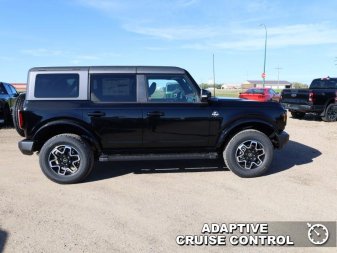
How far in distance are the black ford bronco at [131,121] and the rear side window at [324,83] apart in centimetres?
975

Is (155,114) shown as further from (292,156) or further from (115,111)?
(292,156)

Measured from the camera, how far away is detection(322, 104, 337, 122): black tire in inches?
492

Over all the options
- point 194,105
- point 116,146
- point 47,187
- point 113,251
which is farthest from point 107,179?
point 113,251

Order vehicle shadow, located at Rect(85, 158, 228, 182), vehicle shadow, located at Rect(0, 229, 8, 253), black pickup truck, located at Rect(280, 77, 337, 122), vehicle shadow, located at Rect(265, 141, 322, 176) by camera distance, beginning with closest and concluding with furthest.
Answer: vehicle shadow, located at Rect(0, 229, 8, 253), vehicle shadow, located at Rect(85, 158, 228, 182), vehicle shadow, located at Rect(265, 141, 322, 176), black pickup truck, located at Rect(280, 77, 337, 122)

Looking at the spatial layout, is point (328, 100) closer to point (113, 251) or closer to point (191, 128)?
point (191, 128)

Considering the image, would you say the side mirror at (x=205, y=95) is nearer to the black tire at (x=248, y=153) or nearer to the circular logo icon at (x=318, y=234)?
the black tire at (x=248, y=153)

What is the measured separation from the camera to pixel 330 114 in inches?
495

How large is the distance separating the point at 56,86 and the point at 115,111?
1.02 metres

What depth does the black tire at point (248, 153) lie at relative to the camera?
209 inches

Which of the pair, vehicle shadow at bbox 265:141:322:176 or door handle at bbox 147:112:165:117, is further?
vehicle shadow at bbox 265:141:322:176

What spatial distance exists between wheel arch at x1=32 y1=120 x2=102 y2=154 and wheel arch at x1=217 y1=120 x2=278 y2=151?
2.03 m

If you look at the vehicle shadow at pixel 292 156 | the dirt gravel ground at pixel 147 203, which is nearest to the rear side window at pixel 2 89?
the dirt gravel ground at pixel 147 203

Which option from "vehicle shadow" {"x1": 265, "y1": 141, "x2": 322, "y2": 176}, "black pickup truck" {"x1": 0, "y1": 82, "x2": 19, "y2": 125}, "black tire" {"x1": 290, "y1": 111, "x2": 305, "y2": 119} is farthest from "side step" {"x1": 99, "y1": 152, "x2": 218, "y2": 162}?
"black tire" {"x1": 290, "y1": 111, "x2": 305, "y2": 119}

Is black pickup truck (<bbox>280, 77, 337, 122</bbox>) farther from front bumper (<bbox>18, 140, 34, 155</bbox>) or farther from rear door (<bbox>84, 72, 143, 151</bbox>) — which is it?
front bumper (<bbox>18, 140, 34, 155</bbox>)
